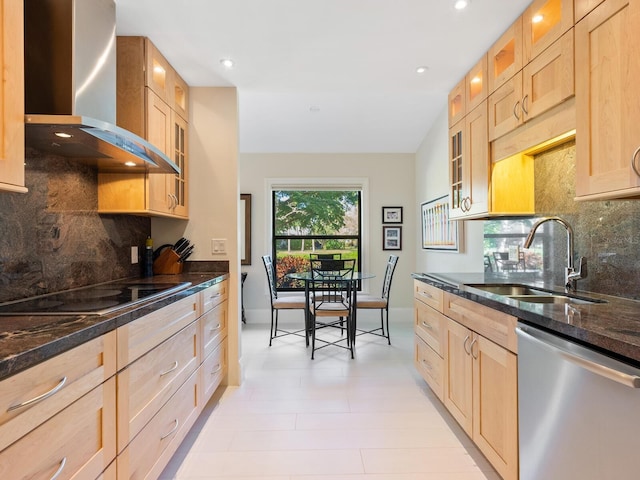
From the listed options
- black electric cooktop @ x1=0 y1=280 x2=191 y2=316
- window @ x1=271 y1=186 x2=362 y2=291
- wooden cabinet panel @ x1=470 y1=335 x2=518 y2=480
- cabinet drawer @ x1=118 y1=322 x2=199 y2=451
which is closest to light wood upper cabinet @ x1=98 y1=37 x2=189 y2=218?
black electric cooktop @ x1=0 y1=280 x2=191 y2=316

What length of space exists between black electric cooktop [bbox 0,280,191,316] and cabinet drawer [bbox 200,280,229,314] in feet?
0.76

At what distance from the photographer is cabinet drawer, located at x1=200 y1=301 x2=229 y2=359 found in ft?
6.70

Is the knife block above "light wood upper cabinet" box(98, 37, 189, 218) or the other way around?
the other way around

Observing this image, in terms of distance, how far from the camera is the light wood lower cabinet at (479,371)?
134 centimetres

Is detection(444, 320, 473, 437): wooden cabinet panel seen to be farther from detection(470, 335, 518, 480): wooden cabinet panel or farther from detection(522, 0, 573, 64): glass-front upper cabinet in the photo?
detection(522, 0, 573, 64): glass-front upper cabinet

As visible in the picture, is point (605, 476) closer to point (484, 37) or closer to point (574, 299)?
point (574, 299)

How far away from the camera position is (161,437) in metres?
1.45

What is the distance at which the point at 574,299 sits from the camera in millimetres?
1544

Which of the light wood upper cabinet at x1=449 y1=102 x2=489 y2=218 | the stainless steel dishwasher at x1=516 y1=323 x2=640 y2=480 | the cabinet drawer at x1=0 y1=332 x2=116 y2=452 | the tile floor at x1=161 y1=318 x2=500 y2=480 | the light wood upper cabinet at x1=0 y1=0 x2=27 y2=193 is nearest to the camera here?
the cabinet drawer at x1=0 y1=332 x2=116 y2=452

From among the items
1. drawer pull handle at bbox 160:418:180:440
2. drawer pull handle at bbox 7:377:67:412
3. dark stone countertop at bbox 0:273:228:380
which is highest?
dark stone countertop at bbox 0:273:228:380

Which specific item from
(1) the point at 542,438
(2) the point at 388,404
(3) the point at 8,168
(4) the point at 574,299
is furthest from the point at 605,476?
(3) the point at 8,168

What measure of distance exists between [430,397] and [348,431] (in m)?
0.76

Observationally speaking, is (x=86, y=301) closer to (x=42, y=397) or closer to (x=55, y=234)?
(x=55, y=234)

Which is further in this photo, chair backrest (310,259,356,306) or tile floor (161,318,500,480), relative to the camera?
chair backrest (310,259,356,306)
